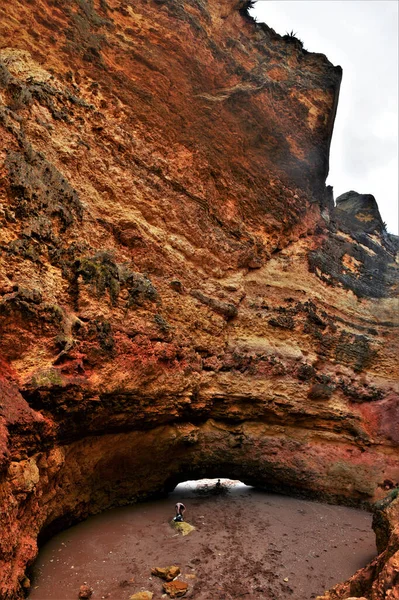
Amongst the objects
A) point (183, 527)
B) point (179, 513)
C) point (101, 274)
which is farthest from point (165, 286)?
point (183, 527)

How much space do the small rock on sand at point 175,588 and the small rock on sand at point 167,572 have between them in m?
0.15

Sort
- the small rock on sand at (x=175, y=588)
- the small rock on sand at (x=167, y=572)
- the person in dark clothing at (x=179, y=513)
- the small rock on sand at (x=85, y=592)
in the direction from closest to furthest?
1. the small rock on sand at (x=85, y=592)
2. the small rock on sand at (x=175, y=588)
3. the small rock on sand at (x=167, y=572)
4. the person in dark clothing at (x=179, y=513)

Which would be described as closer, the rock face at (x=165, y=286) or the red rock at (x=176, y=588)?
the red rock at (x=176, y=588)

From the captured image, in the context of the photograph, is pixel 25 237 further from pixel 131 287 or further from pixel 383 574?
pixel 383 574

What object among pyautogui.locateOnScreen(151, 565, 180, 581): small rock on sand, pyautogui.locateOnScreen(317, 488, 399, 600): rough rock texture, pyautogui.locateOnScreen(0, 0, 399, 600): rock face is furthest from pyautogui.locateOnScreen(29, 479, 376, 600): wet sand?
pyautogui.locateOnScreen(317, 488, 399, 600): rough rock texture

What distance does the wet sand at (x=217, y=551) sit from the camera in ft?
21.7

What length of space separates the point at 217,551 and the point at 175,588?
5.83ft

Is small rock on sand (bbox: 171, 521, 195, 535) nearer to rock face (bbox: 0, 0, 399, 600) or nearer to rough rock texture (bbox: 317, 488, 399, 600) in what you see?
rock face (bbox: 0, 0, 399, 600)

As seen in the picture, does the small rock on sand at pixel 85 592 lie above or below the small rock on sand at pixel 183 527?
above

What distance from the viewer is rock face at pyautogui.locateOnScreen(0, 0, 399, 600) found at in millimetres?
7512

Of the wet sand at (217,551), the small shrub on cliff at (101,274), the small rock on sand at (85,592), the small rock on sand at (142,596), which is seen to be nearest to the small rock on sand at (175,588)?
the wet sand at (217,551)

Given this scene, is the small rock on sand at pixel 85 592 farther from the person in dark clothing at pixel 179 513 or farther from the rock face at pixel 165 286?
the person in dark clothing at pixel 179 513

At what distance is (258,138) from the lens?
1476cm

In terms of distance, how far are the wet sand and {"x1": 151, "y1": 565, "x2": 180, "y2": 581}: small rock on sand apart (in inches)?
3.9
